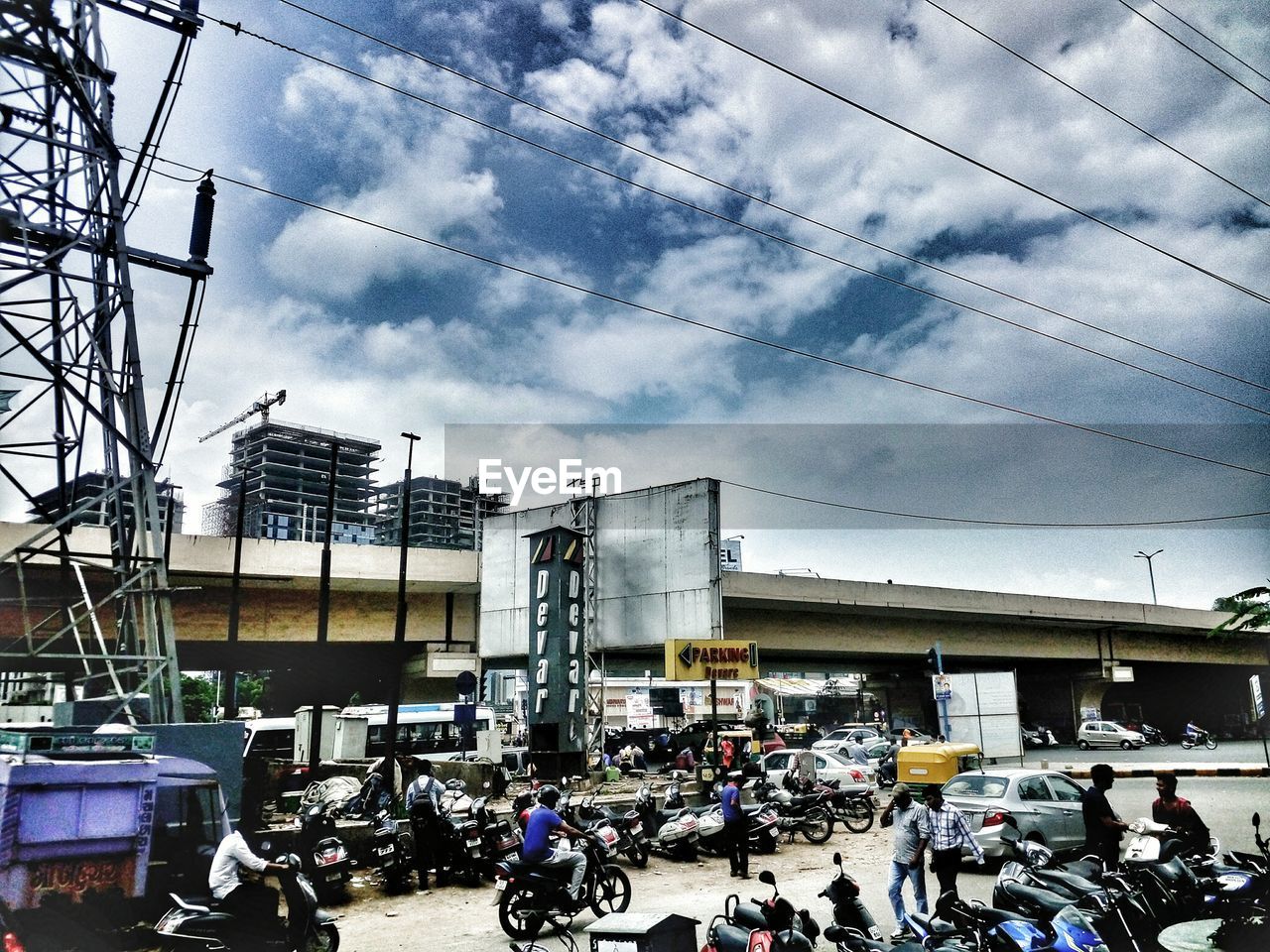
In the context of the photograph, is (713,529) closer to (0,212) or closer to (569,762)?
(569,762)

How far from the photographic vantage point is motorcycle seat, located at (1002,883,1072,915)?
7.90 m

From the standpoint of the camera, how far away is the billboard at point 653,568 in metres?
31.8

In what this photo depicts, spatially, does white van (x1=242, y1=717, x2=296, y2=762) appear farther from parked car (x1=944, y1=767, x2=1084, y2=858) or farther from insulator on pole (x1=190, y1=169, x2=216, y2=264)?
parked car (x1=944, y1=767, x2=1084, y2=858)

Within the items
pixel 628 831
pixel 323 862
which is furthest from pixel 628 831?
pixel 323 862

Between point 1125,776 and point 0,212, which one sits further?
point 1125,776

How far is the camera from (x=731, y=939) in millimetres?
6945

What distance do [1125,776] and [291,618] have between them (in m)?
30.9

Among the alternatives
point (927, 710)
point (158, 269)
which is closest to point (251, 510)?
point (927, 710)

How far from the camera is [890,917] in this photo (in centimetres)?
1088

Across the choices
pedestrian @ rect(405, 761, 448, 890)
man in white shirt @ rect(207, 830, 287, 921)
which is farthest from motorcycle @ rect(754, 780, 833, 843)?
man in white shirt @ rect(207, 830, 287, 921)

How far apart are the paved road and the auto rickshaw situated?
1.58m

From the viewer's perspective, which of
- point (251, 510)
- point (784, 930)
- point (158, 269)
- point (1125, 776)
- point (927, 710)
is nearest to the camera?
point (784, 930)

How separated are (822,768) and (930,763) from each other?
182 inches

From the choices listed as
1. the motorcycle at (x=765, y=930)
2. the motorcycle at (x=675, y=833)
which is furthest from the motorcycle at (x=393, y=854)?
the motorcycle at (x=765, y=930)
